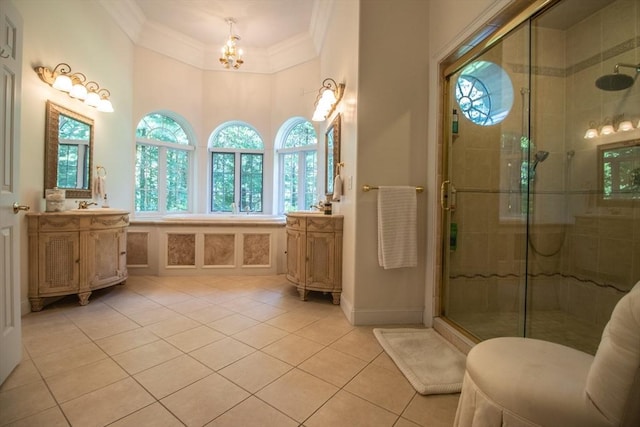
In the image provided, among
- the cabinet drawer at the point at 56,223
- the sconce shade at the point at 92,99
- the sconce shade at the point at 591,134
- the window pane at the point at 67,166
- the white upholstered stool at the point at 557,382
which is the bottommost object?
the white upholstered stool at the point at 557,382

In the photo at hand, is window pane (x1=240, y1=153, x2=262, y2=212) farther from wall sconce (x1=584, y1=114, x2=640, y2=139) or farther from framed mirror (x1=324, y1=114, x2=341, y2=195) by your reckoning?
wall sconce (x1=584, y1=114, x2=640, y2=139)

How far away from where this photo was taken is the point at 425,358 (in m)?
1.82

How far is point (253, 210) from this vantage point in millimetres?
4918

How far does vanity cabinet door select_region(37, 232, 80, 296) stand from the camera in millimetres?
2475

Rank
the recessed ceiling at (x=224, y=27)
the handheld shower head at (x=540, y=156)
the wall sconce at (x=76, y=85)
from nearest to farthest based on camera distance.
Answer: the handheld shower head at (x=540, y=156) < the wall sconce at (x=76, y=85) < the recessed ceiling at (x=224, y=27)

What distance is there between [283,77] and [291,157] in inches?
48.7

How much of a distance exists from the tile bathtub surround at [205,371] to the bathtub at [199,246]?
0.99 metres

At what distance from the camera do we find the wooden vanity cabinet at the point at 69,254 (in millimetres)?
2455

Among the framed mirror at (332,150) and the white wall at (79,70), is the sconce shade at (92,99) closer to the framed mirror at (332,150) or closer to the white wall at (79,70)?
the white wall at (79,70)

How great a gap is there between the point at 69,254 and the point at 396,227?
2804mm

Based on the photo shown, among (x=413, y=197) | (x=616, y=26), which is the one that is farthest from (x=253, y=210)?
(x=616, y=26)

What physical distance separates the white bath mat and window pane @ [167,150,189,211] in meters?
3.76

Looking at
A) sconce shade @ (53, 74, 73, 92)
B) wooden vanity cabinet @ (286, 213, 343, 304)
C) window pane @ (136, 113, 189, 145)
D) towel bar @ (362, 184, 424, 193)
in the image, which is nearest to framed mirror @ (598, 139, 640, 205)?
towel bar @ (362, 184, 424, 193)

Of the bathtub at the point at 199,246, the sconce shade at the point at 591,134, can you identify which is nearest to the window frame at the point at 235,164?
the bathtub at the point at 199,246
